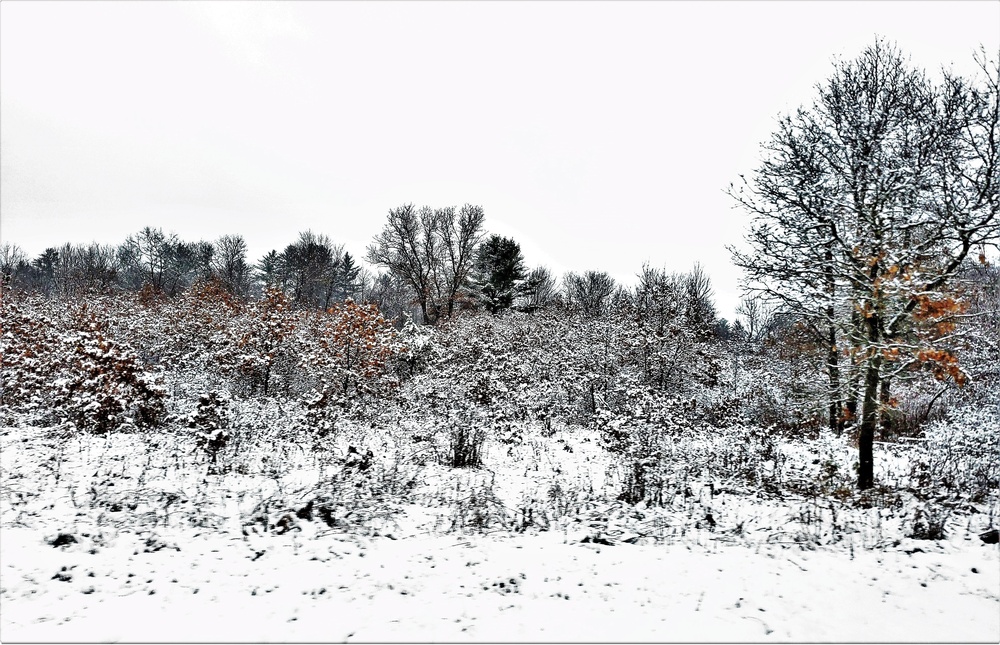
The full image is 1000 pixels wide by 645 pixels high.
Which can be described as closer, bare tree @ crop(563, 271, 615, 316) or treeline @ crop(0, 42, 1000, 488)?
treeline @ crop(0, 42, 1000, 488)

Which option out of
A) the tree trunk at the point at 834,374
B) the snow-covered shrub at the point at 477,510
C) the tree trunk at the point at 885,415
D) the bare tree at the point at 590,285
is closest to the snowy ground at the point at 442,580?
the snow-covered shrub at the point at 477,510

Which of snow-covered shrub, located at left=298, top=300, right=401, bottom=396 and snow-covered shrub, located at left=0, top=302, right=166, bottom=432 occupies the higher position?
snow-covered shrub, located at left=298, top=300, right=401, bottom=396

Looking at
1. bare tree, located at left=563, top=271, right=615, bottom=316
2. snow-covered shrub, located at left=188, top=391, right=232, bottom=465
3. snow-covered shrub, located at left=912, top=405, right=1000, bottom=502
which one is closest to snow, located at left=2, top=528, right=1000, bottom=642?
snow-covered shrub, located at left=912, top=405, right=1000, bottom=502

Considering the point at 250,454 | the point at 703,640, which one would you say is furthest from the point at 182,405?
the point at 703,640

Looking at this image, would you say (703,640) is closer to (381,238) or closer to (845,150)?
(845,150)

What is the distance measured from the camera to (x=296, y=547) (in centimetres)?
496

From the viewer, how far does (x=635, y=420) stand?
35.8 feet

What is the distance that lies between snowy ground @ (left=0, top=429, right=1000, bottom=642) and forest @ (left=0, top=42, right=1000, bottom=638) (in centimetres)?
10

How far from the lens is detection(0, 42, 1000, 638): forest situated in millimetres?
5820

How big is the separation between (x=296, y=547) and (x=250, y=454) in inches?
142

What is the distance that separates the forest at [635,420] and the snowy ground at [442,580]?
0.10 metres

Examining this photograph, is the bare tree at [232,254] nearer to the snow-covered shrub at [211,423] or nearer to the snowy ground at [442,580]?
the snow-covered shrub at [211,423]

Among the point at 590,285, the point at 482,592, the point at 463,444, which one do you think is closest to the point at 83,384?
the point at 463,444

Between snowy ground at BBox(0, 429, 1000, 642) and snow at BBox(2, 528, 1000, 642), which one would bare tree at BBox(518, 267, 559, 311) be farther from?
snow at BBox(2, 528, 1000, 642)
